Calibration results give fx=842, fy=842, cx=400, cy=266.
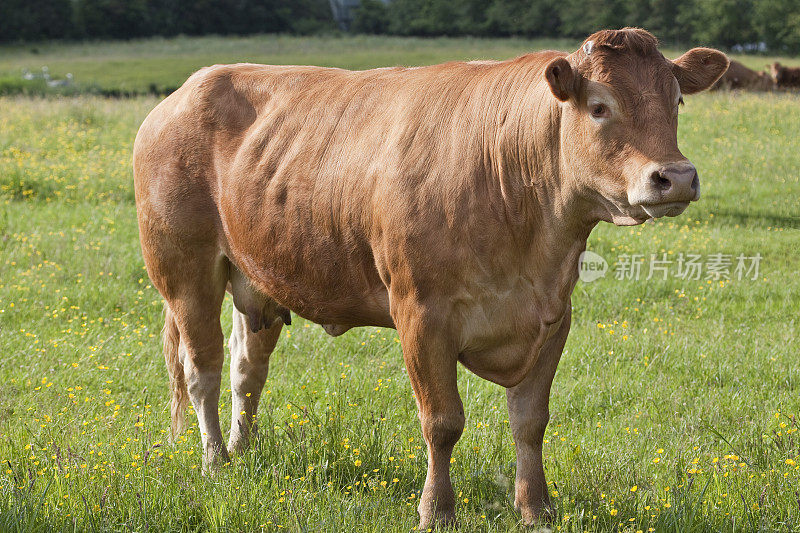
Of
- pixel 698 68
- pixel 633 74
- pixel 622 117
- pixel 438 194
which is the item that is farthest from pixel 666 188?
pixel 438 194

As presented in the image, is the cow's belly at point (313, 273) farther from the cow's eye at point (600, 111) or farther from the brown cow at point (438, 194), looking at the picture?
the cow's eye at point (600, 111)

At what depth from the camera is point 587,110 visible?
310cm

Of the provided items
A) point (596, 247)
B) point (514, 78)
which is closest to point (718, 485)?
point (514, 78)

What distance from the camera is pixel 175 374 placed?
4.95 metres

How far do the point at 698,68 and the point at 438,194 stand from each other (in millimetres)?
1165

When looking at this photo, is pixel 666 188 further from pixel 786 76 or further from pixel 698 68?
pixel 786 76

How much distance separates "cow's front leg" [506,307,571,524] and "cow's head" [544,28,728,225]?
92 cm

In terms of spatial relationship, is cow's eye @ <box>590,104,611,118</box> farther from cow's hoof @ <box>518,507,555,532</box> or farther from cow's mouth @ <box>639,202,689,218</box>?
cow's hoof @ <box>518,507,555,532</box>

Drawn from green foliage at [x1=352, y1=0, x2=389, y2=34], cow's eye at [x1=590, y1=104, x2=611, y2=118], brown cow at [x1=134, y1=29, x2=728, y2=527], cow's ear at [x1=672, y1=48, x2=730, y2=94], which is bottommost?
green foliage at [x1=352, y1=0, x2=389, y2=34]

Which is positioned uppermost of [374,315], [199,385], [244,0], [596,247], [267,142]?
[267,142]

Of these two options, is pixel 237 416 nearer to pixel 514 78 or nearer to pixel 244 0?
pixel 514 78

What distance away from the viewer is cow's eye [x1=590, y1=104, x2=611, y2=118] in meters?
Result: 3.05

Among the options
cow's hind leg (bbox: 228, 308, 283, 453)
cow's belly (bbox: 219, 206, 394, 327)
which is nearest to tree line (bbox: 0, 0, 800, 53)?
cow's hind leg (bbox: 228, 308, 283, 453)

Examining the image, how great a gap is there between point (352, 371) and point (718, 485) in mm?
2664
